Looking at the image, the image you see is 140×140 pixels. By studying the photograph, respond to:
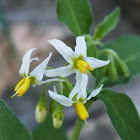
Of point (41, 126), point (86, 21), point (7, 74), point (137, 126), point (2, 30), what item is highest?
point (86, 21)

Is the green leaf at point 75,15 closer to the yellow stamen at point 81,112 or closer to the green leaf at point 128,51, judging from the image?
the green leaf at point 128,51

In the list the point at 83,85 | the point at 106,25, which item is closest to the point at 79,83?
the point at 83,85

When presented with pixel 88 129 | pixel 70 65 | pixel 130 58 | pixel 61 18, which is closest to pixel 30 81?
pixel 70 65

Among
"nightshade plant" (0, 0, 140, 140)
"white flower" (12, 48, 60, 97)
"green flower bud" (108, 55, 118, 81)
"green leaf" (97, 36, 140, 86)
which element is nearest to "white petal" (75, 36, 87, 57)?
"nightshade plant" (0, 0, 140, 140)

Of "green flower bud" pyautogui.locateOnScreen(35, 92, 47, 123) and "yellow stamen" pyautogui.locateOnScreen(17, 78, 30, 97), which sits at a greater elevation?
"yellow stamen" pyautogui.locateOnScreen(17, 78, 30, 97)

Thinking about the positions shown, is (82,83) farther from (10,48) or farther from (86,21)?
(10,48)

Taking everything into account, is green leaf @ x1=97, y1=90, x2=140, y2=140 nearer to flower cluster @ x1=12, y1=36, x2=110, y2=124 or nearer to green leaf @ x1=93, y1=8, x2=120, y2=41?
flower cluster @ x1=12, y1=36, x2=110, y2=124
